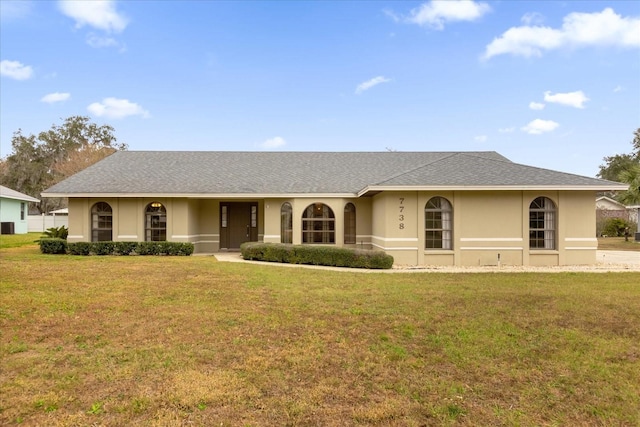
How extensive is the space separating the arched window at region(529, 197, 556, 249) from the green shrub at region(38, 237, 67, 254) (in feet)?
65.5

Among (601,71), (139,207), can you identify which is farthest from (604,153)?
(139,207)

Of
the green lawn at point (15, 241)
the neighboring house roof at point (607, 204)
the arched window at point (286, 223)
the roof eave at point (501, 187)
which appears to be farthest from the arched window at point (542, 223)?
the neighboring house roof at point (607, 204)

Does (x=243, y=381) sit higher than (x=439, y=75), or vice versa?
(x=439, y=75)

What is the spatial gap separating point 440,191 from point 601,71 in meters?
12.5

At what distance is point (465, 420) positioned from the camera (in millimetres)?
3553

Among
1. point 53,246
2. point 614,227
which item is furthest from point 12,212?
point 614,227

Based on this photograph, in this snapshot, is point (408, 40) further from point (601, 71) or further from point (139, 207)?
point (139, 207)

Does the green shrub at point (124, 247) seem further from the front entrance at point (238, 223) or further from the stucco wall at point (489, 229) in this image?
the stucco wall at point (489, 229)

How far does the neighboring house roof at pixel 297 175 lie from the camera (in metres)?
14.7

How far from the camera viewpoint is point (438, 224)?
15.2 m

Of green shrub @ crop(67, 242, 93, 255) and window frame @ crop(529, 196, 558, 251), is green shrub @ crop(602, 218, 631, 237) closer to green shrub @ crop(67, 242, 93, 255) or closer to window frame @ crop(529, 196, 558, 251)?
window frame @ crop(529, 196, 558, 251)

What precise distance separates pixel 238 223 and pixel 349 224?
241 inches

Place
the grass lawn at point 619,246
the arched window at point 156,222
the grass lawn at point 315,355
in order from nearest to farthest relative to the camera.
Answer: the grass lawn at point 315,355, the arched window at point 156,222, the grass lawn at point 619,246

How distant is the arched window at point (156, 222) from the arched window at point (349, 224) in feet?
28.5
